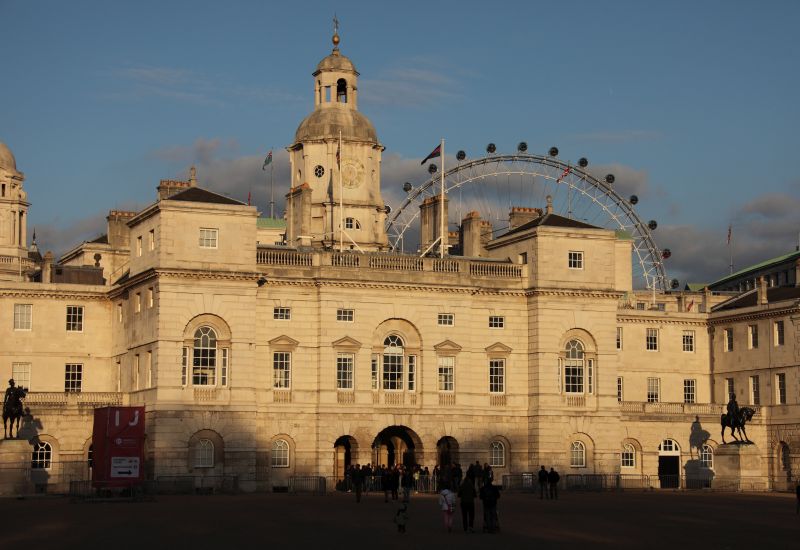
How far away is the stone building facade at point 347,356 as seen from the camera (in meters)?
75.0

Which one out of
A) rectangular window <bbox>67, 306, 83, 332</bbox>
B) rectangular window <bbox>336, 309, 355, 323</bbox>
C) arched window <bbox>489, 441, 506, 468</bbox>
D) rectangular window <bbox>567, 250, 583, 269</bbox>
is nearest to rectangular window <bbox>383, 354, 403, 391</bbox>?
rectangular window <bbox>336, 309, 355, 323</bbox>

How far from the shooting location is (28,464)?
2746 inches

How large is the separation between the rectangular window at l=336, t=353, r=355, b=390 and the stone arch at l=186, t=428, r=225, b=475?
715cm

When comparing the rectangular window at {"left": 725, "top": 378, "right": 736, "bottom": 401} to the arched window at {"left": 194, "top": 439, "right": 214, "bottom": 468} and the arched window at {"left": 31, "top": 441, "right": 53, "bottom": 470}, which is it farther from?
the arched window at {"left": 31, "top": 441, "right": 53, "bottom": 470}

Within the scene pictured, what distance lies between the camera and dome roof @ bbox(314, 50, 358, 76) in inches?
3839

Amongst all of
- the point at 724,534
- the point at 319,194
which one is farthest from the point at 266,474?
the point at 724,534

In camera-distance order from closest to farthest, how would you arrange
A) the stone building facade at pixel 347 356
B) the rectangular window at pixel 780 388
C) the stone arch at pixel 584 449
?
the stone building facade at pixel 347 356
the stone arch at pixel 584 449
the rectangular window at pixel 780 388

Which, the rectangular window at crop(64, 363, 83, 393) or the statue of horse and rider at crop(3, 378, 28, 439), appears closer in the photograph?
the statue of horse and rider at crop(3, 378, 28, 439)

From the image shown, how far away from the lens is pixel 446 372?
80812 millimetres

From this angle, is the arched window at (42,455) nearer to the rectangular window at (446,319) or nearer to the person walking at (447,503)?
the rectangular window at (446,319)

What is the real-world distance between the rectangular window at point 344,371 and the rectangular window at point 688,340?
87.9ft

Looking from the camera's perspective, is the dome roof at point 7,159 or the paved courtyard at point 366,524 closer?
the paved courtyard at point 366,524

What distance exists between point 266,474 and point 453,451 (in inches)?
410

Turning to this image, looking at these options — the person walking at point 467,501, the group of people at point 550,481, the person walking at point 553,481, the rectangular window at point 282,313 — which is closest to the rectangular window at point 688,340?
the group of people at point 550,481
